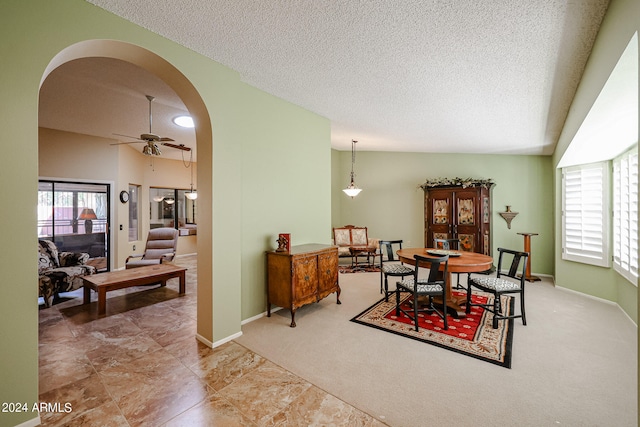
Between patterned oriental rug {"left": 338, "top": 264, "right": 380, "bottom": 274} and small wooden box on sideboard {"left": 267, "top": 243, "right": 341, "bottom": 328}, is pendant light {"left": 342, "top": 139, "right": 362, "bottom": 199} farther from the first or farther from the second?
small wooden box on sideboard {"left": 267, "top": 243, "right": 341, "bottom": 328}

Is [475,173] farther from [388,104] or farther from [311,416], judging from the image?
[311,416]

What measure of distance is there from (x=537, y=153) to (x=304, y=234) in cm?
557

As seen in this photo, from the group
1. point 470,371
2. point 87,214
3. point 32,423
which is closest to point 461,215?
point 470,371

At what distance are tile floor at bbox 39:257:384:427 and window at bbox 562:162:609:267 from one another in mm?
4814

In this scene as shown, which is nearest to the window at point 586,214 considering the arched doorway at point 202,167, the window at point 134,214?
the arched doorway at point 202,167

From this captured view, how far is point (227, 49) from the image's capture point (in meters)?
2.45

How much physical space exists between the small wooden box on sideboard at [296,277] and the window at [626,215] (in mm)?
3698

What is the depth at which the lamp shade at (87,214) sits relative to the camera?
5914 mm

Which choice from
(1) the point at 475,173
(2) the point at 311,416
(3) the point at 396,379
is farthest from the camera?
(1) the point at 475,173

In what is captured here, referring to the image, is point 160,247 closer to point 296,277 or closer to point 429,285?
point 296,277

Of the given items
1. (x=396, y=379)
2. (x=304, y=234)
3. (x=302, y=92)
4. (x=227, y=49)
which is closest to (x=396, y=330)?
(x=396, y=379)

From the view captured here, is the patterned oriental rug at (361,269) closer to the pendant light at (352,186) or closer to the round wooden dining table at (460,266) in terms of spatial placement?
the pendant light at (352,186)

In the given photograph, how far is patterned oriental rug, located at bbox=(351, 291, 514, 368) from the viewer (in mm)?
2547

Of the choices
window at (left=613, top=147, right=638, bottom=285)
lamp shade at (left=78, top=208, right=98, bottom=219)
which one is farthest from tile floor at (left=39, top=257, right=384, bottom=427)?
window at (left=613, top=147, right=638, bottom=285)
